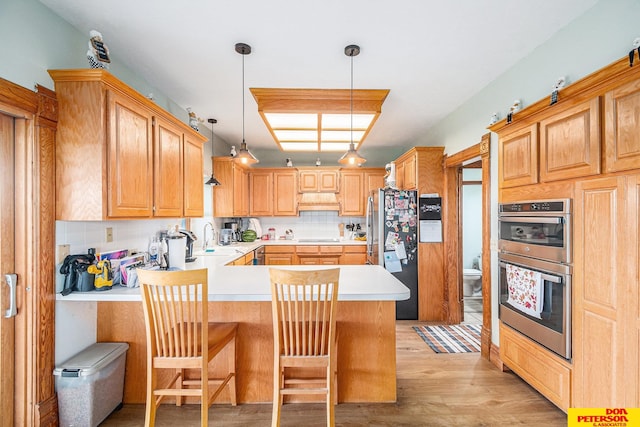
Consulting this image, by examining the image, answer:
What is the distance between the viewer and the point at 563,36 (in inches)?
79.1

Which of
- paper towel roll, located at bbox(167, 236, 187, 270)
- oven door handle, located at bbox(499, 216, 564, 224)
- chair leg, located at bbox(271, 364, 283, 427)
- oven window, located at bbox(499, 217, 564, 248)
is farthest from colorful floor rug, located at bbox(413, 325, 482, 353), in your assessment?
paper towel roll, located at bbox(167, 236, 187, 270)

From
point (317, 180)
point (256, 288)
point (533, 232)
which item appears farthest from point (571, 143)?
point (317, 180)

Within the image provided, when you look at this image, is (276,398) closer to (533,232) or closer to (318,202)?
(533,232)

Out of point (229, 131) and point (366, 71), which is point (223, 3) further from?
point (229, 131)

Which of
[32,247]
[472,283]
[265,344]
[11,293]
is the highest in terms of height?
[32,247]

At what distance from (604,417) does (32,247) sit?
3.38 metres

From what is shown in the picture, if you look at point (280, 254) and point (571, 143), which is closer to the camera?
point (571, 143)

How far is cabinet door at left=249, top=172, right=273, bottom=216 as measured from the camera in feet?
17.3

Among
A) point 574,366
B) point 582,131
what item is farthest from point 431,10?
point 574,366

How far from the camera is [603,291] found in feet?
5.39

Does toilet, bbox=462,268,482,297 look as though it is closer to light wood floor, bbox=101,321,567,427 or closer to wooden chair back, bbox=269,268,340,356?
light wood floor, bbox=101,321,567,427

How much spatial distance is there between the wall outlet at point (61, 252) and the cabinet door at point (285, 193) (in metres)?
3.50

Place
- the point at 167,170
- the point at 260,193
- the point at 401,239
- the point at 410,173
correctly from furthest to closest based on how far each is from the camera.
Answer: the point at 260,193
the point at 410,173
the point at 401,239
the point at 167,170

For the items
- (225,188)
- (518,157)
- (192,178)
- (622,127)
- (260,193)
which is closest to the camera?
(622,127)
